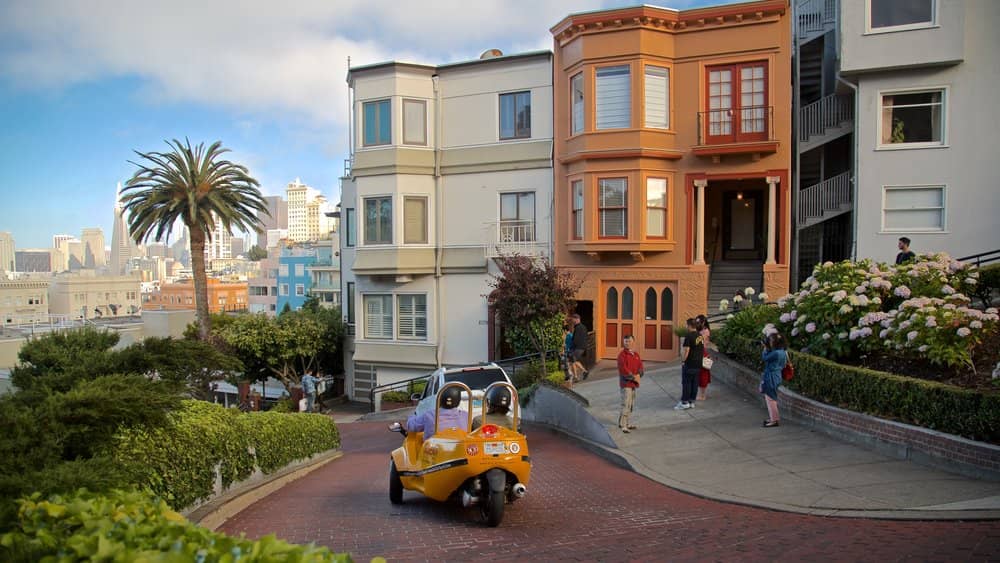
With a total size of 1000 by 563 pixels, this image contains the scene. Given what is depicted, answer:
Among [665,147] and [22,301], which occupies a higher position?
[665,147]

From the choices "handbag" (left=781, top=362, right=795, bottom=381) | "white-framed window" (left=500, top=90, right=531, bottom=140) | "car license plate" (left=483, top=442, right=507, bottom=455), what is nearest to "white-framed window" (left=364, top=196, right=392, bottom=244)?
"white-framed window" (left=500, top=90, right=531, bottom=140)

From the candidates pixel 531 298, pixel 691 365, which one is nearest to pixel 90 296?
pixel 531 298

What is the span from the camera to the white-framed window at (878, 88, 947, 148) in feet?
67.8

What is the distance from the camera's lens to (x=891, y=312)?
12.3 meters

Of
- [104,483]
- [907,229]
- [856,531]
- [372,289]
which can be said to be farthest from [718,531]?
[372,289]

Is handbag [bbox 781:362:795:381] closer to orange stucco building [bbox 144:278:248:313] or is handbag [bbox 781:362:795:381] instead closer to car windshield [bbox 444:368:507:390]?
car windshield [bbox 444:368:507:390]

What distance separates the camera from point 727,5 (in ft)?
69.5

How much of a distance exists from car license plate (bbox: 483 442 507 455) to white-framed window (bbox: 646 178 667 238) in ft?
48.7

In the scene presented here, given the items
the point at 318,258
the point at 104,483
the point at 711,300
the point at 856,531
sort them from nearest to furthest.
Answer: the point at 104,483 → the point at 856,531 → the point at 711,300 → the point at 318,258

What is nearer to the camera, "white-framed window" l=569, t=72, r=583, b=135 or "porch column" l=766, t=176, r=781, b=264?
"porch column" l=766, t=176, r=781, b=264

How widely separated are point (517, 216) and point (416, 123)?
198 inches

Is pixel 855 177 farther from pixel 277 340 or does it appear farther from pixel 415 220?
pixel 277 340

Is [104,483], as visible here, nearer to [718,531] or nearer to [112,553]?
[112,553]

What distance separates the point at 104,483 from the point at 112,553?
96.6 inches
